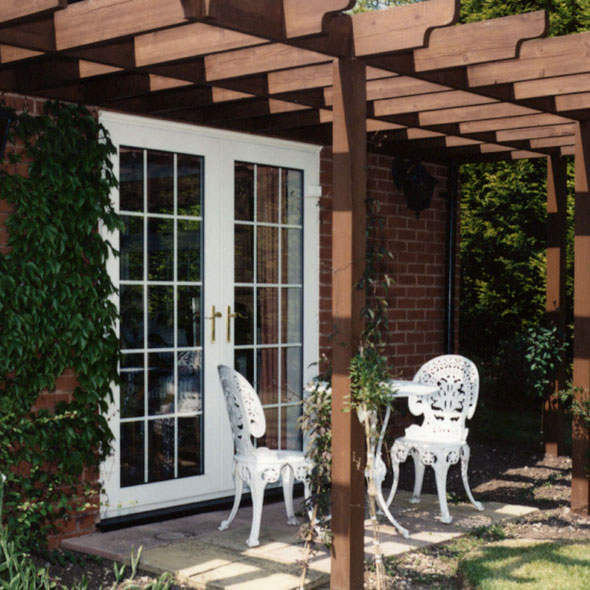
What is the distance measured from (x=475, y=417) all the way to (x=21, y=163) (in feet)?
21.7

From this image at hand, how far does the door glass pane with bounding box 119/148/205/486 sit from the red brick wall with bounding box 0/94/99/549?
0.31 metres

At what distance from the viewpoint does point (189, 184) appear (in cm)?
616

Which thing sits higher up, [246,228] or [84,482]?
[246,228]

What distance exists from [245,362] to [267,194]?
1.21 meters

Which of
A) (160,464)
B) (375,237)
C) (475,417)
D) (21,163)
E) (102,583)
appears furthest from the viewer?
(475,417)

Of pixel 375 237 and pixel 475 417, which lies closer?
pixel 375 237

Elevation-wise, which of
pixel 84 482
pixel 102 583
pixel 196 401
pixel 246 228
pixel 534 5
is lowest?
pixel 102 583

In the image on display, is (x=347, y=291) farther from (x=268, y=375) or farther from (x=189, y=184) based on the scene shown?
(x=268, y=375)

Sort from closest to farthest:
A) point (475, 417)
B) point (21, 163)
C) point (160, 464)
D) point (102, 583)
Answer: point (102, 583)
point (21, 163)
point (160, 464)
point (475, 417)

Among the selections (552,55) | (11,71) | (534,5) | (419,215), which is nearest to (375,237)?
(419,215)

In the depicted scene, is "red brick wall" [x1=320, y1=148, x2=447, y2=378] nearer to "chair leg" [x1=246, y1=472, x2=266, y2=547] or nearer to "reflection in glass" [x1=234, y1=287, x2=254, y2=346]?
"reflection in glass" [x1=234, y1=287, x2=254, y2=346]

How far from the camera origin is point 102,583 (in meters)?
4.73

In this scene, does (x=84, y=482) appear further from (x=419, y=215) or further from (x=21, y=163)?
(x=419, y=215)

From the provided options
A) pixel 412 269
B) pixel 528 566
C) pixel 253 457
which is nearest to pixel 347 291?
pixel 253 457
